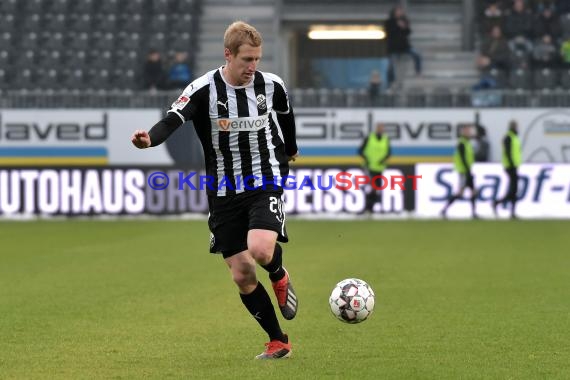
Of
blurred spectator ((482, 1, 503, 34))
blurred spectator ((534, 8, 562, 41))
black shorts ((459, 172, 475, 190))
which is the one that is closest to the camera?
black shorts ((459, 172, 475, 190))

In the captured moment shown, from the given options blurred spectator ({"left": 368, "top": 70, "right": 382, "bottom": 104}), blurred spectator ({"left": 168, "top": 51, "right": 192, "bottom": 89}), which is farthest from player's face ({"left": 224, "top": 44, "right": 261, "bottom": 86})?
blurred spectator ({"left": 168, "top": 51, "right": 192, "bottom": 89})

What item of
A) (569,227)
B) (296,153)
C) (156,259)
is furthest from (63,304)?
(569,227)

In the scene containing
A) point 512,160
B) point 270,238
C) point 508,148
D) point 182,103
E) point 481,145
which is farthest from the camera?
point 481,145

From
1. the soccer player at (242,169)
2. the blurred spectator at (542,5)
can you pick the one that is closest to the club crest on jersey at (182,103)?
the soccer player at (242,169)

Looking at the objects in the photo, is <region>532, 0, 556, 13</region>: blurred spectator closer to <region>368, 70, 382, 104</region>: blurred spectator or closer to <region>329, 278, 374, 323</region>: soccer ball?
<region>368, 70, 382, 104</region>: blurred spectator

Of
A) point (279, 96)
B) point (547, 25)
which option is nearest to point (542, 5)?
point (547, 25)

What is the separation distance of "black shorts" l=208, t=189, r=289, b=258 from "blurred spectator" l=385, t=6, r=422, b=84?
69.7 feet

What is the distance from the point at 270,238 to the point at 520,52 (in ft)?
73.8

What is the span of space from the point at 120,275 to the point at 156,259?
7.09 feet

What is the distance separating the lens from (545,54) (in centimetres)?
2809

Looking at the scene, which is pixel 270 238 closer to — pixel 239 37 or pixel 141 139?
pixel 141 139

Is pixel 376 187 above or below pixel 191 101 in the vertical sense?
below

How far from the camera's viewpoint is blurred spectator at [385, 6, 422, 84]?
28156 mm

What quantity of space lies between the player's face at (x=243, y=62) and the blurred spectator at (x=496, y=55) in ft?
71.1
